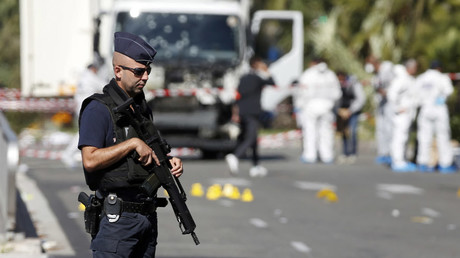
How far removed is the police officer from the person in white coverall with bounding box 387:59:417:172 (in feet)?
42.2

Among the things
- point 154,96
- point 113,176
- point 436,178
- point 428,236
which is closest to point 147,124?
point 113,176

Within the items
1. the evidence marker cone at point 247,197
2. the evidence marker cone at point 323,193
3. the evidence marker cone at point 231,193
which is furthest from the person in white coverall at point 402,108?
the evidence marker cone at point 247,197

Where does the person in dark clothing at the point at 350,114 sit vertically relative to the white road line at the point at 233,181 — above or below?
above

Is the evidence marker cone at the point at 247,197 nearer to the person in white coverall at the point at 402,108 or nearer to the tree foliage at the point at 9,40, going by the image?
the person in white coverall at the point at 402,108

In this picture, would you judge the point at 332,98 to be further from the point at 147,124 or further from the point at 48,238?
the point at 147,124

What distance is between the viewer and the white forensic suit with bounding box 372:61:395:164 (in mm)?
18688

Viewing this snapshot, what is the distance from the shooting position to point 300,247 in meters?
9.46

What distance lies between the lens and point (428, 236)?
33.6 ft

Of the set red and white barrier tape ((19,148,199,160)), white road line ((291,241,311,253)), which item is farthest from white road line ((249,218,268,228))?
red and white barrier tape ((19,148,199,160))

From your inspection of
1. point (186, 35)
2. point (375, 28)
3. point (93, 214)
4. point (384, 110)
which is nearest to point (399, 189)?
point (384, 110)

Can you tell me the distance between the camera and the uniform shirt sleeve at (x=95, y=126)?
4.98m

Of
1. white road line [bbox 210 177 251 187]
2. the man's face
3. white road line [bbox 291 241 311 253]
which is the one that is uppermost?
the man's face

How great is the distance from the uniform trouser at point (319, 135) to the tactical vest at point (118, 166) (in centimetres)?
1452

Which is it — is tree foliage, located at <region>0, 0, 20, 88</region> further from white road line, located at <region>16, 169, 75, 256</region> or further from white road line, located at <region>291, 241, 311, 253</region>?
white road line, located at <region>291, 241, 311, 253</region>
